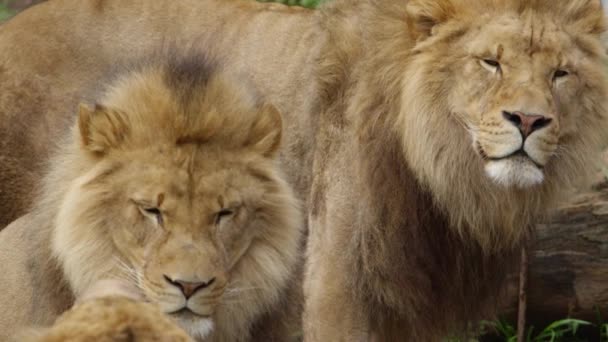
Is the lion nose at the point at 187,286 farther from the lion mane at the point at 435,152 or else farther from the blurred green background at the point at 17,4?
the blurred green background at the point at 17,4

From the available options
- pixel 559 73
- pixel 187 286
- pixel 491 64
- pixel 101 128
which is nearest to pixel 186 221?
pixel 187 286

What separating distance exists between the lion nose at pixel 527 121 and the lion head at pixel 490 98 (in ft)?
0.07

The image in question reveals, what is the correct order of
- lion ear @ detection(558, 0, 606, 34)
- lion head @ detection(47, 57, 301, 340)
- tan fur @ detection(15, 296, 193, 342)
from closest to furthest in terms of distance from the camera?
tan fur @ detection(15, 296, 193, 342)
lion head @ detection(47, 57, 301, 340)
lion ear @ detection(558, 0, 606, 34)

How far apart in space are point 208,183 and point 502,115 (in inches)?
32.9

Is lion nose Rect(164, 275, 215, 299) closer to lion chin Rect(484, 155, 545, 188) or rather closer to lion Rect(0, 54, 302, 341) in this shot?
lion Rect(0, 54, 302, 341)

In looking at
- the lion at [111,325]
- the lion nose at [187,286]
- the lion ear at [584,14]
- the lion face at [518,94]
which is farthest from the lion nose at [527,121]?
the lion at [111,325]

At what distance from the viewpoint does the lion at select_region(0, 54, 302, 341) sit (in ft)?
13.1

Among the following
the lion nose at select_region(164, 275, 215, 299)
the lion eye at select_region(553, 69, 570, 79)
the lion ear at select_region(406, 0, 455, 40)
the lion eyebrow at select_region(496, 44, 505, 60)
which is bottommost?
the lion nose at select_region(164, 275, 215, 299)

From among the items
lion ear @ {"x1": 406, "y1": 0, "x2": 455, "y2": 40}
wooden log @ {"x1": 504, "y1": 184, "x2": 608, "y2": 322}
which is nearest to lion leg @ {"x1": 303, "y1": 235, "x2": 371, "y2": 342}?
lion ear @ {"x1": 406, "y1": 0, "x2": 455, "y2": 40}

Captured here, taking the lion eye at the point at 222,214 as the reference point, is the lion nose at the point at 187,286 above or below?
below

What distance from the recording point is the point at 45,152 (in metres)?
5.70

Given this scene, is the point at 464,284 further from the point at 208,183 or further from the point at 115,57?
the point at 115,57

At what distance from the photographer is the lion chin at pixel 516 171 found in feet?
14.0

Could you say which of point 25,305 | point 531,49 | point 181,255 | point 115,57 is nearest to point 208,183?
point 181,255
